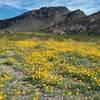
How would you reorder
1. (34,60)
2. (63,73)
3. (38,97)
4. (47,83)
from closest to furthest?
1. (38,97)
2. (47,83)
3. (63,73)
4. (34,60)

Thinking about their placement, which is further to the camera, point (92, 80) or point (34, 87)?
point (92, 80)

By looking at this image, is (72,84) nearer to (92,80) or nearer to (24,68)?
(92,80)

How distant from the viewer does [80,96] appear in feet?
42.1

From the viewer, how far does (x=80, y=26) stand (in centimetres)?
19388

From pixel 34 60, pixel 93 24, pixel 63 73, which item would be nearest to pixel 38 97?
pixel 63 73

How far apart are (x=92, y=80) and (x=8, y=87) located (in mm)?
3857

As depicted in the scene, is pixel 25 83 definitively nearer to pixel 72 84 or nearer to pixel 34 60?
pixel 72 84

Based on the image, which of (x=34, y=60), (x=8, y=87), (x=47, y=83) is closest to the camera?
(x=8, y=87)

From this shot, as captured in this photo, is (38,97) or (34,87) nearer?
(38,97)

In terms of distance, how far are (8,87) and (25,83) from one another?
1227 millimetres

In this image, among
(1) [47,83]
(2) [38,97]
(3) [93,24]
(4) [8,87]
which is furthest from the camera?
(3) [93,24]

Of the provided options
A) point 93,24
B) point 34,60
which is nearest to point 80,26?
point 93,24

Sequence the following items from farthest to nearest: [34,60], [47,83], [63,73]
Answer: [34,60]
[63,73]
[47,83]

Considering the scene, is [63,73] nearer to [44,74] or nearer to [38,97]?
[44,74]
